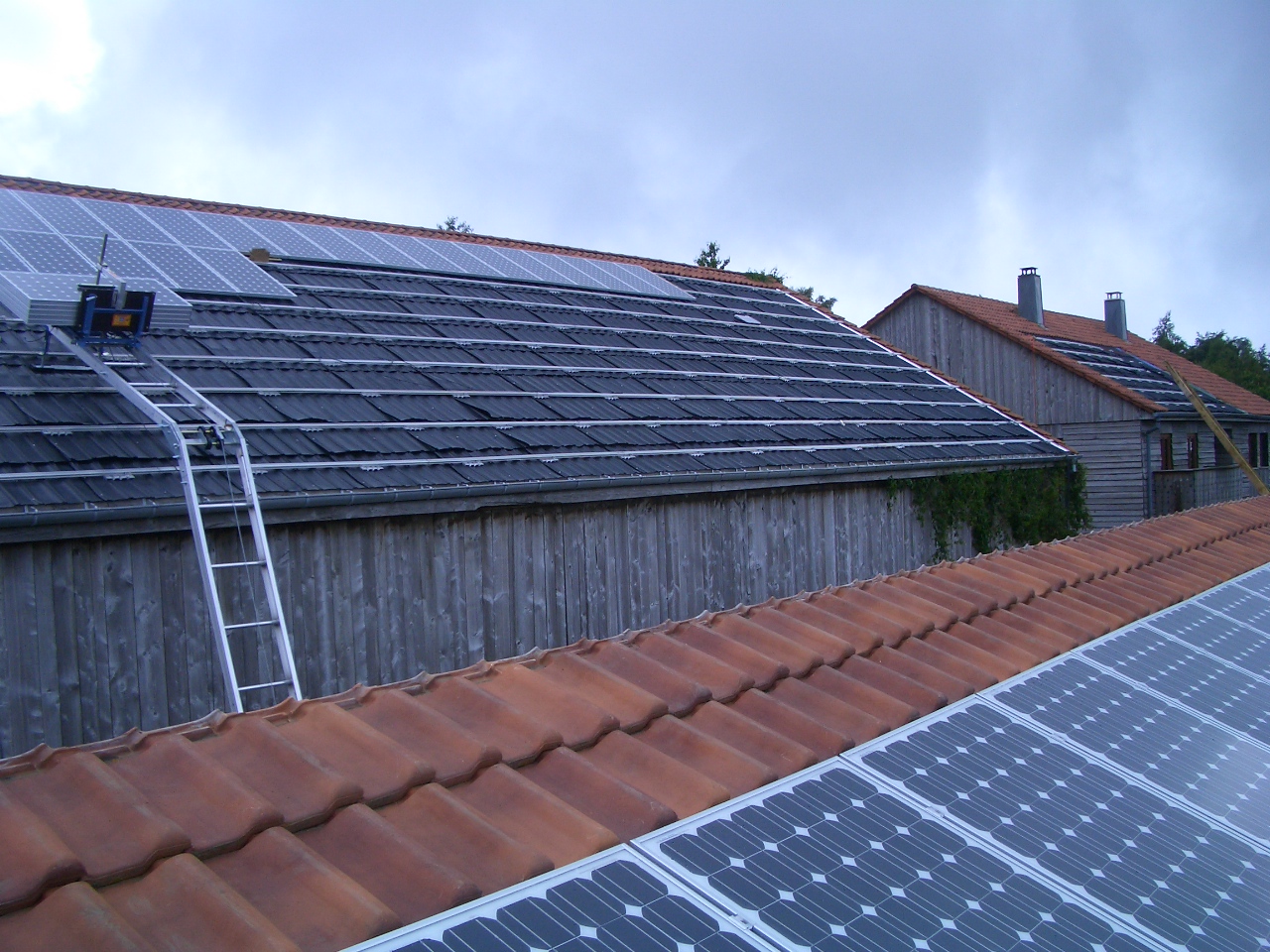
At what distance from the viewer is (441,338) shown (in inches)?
450

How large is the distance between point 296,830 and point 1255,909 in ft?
8.72

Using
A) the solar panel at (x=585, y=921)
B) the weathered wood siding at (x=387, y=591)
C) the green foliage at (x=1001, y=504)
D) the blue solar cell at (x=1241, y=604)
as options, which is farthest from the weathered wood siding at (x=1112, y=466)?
the solar panel at (x=585, y=921)

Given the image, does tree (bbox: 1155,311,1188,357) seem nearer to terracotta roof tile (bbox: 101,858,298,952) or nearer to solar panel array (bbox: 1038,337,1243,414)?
solar panel array (bbox: 1038,337,1243,414)

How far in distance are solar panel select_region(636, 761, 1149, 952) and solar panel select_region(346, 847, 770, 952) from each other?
3.6 inches

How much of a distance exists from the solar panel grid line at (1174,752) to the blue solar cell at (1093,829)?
0.33 ft

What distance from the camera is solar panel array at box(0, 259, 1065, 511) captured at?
7.42 m

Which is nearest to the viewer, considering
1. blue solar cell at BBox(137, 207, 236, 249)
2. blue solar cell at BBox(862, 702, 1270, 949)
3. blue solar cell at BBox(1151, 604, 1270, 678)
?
blue solar cell at BBox(862, 702, 1270, 949)

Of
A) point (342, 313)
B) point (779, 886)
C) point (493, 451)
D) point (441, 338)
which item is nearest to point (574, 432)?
point (493, 451)

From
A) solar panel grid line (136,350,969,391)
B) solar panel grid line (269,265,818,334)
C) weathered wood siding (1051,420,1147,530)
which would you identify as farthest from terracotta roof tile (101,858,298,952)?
weathered wood siding (1051,420,1147,530)

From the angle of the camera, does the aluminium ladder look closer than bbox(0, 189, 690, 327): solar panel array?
Yes

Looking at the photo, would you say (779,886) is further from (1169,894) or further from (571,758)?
(1169,894)

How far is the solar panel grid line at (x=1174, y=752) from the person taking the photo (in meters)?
3.58

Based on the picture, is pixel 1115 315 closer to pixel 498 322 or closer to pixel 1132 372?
pixel 1132 372

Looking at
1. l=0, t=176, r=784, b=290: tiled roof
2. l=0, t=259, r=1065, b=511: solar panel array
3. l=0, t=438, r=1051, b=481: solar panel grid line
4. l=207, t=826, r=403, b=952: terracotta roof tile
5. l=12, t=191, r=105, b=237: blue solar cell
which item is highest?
l=0, t=176, r=784, b=290: tiled roof
